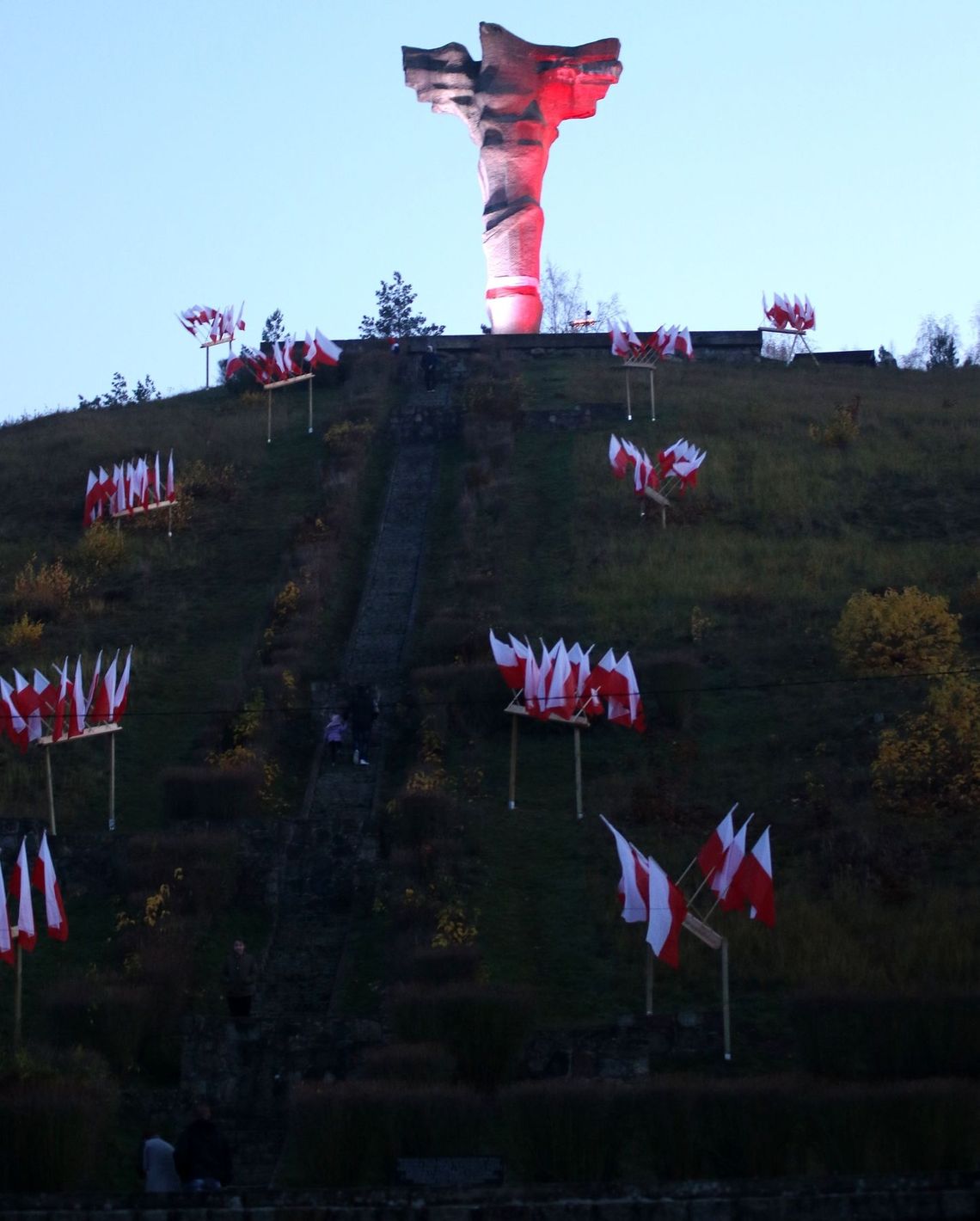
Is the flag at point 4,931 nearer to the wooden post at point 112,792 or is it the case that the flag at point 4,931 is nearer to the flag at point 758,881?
the wooden post at point 112,792

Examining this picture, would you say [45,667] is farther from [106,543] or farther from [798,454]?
[798,454]

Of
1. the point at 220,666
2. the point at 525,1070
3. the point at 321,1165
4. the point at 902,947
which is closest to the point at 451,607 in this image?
the point at 220,666

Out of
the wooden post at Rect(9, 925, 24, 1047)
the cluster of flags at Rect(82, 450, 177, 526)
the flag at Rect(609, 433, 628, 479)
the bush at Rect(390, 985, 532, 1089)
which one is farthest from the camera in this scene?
the cluster of flags at Rect(82, 450, 177, 526)

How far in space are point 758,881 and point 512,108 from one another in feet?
104

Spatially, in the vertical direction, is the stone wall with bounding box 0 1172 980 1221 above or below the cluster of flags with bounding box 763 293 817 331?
below

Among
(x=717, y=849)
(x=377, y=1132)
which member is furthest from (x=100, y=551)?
(x=377, y=1132)

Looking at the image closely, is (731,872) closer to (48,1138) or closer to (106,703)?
(48,1138)

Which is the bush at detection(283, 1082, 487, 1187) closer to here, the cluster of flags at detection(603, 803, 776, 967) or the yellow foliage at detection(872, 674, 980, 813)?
the cluster of flags at detection(603, 803, 776, 967)

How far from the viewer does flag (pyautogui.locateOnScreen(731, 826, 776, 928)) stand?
1612cm

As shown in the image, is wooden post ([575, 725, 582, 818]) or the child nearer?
wooden post ([575, 725, 582, 818])

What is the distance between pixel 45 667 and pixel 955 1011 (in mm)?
15894

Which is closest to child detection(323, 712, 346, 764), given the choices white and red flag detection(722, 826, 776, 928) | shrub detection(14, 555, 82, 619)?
shrub detection(14, 555, 82, 619)

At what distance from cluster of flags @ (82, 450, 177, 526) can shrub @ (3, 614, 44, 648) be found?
219 inches

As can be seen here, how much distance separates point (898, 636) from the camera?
78.7 ft
